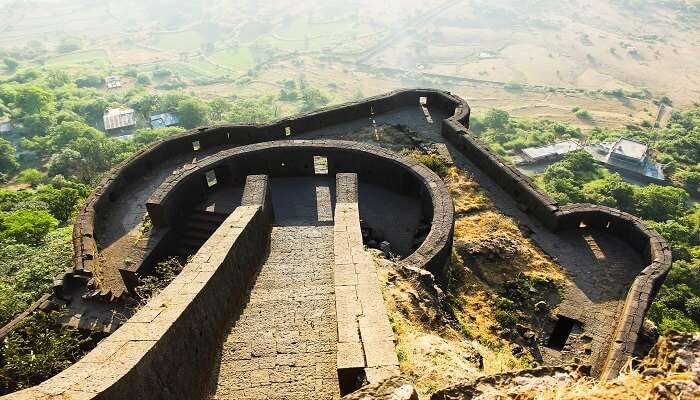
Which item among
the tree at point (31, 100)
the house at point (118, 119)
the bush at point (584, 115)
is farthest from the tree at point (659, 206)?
the tree at point (31, 100)

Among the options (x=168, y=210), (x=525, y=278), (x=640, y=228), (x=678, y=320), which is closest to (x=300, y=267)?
(x=168, y=210)

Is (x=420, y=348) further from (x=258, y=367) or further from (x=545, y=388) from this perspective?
(x=545, y=388)

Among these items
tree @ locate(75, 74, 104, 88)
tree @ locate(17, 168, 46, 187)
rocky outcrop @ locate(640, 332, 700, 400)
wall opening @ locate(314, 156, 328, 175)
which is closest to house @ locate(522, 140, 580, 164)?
wall opening @ locate(314, 156, 328, 175)

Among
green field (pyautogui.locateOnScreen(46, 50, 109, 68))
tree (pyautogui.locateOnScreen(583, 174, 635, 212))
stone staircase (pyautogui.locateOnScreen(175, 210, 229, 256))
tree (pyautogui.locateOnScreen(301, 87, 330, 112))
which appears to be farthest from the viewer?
green field (pyautogui.locateOnScreen(46, 50, 109, 68))

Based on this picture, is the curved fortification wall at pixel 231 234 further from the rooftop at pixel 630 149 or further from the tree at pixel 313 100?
the tree at pixel 313 100

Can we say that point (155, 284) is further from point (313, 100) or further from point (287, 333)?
point (313, 100)

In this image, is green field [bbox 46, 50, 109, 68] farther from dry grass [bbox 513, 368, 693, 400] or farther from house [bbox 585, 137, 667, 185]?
dry grass [bbox 513, 368, 693, 400]
